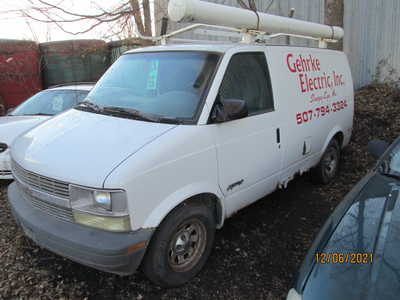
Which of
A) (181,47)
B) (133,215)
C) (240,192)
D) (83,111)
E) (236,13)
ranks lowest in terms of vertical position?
(240,192)

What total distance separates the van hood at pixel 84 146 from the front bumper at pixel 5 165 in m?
1.74

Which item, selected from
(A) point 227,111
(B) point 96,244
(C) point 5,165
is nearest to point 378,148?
(A) point 227,111

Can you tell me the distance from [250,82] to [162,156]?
1434 mm

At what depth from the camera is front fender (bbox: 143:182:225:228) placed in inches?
96.2

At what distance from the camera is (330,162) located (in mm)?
5023

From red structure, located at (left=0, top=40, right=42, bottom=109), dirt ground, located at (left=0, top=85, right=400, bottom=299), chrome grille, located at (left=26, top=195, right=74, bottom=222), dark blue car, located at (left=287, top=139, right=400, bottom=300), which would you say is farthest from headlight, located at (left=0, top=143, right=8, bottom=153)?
red structure, located at (left=0, top=40, right=42, bottom=109)

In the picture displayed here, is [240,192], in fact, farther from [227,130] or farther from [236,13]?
[236,13]

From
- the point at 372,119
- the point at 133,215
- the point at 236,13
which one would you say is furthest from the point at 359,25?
the point at 133,215

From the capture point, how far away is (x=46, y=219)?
2623 mm

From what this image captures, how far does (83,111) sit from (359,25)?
8.54 metres

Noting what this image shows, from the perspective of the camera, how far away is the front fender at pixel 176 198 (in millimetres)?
2443

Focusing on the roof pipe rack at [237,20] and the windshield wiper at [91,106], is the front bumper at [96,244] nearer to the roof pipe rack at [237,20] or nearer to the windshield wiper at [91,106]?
the windshield wiper at [91,106]

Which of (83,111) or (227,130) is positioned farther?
(83,111)
